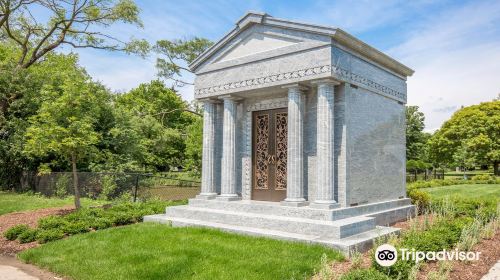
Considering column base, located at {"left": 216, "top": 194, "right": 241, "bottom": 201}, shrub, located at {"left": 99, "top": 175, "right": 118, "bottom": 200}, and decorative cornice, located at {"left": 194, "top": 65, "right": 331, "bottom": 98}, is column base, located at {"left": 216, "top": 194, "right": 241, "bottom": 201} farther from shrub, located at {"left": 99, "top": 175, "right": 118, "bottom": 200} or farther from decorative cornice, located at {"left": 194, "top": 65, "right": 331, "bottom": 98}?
shrub, located at {"left": 99, "top": 175, "right": 118, "bottom": 200}

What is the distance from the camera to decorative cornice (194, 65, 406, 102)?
8.65 metres

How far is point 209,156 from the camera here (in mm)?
10992

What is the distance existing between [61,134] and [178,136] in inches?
654

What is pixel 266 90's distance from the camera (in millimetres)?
9914

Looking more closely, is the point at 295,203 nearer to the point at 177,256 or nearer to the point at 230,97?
the point at 177,256

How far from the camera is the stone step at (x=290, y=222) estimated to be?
738 centimetres

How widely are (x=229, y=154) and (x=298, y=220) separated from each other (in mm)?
3232

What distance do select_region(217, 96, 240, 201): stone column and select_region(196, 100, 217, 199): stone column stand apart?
512mm

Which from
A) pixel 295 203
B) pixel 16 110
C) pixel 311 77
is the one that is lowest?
pixel 295 203

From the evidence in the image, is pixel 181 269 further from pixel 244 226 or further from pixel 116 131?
pixel 116 131

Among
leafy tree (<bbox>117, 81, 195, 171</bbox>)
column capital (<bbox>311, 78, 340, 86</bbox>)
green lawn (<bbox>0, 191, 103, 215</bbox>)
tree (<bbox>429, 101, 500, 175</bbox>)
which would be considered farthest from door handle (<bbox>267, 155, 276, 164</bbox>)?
tree (<bbox>429, 101, 500, 175</bbox>)

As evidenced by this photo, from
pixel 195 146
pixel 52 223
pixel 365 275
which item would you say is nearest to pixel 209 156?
pixel 52 223

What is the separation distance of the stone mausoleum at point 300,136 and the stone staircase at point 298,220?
0.08 feet

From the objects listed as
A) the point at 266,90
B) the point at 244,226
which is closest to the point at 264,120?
the point at 266,90
